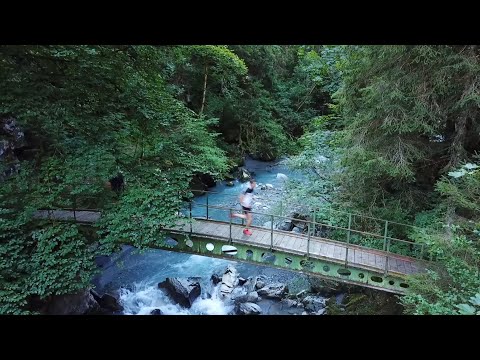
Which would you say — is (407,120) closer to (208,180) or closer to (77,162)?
(77,162)

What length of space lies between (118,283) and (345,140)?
7026 mm

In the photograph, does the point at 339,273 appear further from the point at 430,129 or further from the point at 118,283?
the point at 118,283

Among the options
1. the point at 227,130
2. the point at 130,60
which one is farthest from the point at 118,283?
the point at 227,130

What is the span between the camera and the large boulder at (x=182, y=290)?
27.5 feet

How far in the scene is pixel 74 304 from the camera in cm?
722

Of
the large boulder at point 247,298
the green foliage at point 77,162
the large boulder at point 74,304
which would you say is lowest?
the large boulder at point 247,298

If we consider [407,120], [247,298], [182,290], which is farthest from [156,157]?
[407,120]

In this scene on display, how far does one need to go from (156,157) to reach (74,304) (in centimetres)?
375

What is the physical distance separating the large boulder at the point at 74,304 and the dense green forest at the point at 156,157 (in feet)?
1.65

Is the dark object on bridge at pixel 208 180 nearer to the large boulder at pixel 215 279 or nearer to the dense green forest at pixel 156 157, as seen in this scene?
the dense green forest at pixel 156 157

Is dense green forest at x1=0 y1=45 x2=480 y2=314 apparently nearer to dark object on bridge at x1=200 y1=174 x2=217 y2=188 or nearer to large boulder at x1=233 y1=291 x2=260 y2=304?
large boulder at x1=233 y1=291 x2=260 y2=304

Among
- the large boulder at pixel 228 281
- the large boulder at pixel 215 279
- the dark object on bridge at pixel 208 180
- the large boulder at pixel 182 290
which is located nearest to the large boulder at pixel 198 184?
the dark object on bridge at pixel 208 180

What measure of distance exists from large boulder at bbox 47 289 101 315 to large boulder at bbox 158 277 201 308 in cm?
173
